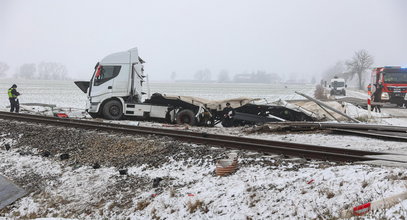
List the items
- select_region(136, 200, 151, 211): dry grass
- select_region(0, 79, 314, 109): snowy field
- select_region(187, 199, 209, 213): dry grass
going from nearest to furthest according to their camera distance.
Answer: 1. select_region(187, 199, 209, 213): dry grass
2. select_region(136, 200, 151, 211): dry grass
3. select_region(0, 79, 314, 109): snowy field

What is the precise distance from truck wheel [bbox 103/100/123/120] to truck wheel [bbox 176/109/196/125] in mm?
2550

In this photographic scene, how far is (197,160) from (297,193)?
2657mm

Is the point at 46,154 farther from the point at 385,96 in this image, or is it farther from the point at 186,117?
the point at 385,96

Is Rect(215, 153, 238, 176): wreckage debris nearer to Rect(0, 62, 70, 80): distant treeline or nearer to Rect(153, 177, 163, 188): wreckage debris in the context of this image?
Rect(153, 177, 163, 188): wreckage debris

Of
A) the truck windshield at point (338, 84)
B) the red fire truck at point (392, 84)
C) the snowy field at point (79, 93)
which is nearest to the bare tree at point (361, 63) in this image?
the snowy field at point (79, 93)

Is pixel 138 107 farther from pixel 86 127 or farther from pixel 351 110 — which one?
pixel 351 110

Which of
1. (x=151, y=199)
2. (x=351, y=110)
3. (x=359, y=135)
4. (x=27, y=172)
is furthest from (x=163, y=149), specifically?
(x=351, y=110)

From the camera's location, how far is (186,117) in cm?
1498

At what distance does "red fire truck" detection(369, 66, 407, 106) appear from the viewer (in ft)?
71.5

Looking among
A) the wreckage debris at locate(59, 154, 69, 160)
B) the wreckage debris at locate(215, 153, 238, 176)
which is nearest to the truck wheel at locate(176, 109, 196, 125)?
the wreckage debris at locate(59, 154, 69, 160)

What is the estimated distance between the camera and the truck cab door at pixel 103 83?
1512 cm

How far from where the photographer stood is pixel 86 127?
39.3 ft

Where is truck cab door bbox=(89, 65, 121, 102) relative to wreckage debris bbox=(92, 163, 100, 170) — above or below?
above

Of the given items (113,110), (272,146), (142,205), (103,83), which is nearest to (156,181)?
(142,205)
